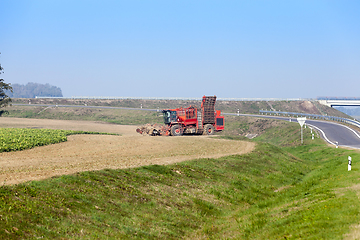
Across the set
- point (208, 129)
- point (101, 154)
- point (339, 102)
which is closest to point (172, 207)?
point (101, 154)

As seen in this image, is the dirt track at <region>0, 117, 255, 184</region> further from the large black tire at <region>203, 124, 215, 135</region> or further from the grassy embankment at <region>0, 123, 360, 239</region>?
the large black tire at <region>203, 124, 215, 135</region>

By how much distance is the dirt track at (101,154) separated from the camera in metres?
19.6

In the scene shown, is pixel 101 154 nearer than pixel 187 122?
Yes

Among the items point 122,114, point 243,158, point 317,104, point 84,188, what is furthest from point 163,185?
point 317,104

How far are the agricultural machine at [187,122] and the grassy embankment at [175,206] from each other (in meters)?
22.1

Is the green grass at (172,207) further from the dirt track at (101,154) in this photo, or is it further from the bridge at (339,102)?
the bridge at (339,102)

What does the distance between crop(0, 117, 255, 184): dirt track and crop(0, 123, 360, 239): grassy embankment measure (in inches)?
96.9

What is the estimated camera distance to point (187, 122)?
154 feet

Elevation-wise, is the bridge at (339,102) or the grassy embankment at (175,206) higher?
the bridge at (339,102)

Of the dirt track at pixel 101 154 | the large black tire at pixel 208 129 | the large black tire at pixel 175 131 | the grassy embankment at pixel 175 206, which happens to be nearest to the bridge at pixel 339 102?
the large black tire at pixel 208 129

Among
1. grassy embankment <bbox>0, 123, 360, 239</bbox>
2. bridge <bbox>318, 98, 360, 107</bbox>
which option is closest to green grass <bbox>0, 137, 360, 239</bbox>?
grassy embankment <bbox>0, 123, 360, 239</bbox>

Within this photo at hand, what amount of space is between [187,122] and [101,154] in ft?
67.4

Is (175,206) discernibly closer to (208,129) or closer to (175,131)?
(175,131)

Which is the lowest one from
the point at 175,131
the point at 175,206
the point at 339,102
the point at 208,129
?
the point at 175,206
